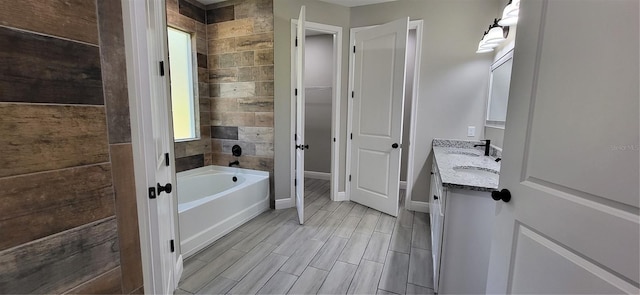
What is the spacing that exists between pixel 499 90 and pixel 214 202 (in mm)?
2959

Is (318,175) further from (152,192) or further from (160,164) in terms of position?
(152,192)

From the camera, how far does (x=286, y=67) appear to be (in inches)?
123

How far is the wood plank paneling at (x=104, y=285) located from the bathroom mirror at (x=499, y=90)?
2760mm

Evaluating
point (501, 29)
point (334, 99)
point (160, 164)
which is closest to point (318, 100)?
point (334, 99)

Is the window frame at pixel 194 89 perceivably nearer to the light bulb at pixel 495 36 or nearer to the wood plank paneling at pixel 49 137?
the wood plank paneling at pixel 49 137

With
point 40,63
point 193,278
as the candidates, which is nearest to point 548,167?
point 40,63

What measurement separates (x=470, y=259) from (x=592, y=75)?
4.02 ft

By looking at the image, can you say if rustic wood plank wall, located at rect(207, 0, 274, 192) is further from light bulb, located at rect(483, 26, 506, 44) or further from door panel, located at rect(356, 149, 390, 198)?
light bulb, located at rect(483, 26, 506, 44)

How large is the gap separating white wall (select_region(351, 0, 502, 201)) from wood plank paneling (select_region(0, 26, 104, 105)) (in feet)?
10.0

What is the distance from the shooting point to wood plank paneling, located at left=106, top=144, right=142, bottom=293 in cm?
98

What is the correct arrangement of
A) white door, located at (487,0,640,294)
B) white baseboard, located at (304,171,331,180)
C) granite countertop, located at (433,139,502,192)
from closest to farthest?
white door, located at (487,0,640,294), granite countertop, located at (433,139,502,192), white baseboard, located at (304,171,331,180)

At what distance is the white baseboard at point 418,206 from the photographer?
10.9ft

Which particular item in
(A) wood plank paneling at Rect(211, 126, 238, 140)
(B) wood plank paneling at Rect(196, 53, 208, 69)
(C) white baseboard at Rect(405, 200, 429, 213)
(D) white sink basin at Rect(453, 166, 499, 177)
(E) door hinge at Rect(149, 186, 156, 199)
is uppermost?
(B) wood plank paneling at Rect(196, 53, 208, 69)

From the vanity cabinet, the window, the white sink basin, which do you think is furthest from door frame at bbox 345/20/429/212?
the window
